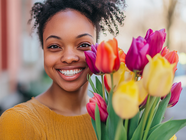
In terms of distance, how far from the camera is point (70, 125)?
1.03 meters

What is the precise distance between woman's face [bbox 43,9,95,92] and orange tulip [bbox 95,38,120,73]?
38 cm

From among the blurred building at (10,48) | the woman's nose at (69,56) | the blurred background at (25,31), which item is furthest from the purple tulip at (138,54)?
the blurred building at (10,48)

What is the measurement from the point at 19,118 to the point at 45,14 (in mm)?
542

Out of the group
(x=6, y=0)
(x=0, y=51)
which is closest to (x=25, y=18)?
(x=6, y=0)

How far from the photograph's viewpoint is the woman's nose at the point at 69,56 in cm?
91

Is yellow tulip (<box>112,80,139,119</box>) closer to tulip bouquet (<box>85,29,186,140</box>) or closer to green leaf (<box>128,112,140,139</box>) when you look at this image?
tulip bouquet (<box>85,29,186,140</box>)

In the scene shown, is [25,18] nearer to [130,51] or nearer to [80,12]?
[80,12]

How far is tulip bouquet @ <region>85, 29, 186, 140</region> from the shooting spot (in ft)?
1.43

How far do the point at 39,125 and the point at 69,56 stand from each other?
1.11 ft

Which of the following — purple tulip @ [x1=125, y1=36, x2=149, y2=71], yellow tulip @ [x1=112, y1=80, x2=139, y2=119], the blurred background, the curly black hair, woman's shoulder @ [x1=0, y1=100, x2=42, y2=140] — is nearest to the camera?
yellow tulip @ [x1=112, y1=80, x2=139, y2=119]

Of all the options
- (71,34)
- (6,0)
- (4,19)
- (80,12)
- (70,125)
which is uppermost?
(6,0)

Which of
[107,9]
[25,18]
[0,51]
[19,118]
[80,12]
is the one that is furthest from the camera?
[25,18]

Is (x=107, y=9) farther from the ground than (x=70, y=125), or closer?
farther from the ground

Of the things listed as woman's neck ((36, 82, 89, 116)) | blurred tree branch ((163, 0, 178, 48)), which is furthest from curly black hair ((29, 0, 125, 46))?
blurred tree branch ((163, 0, 178, 48))
